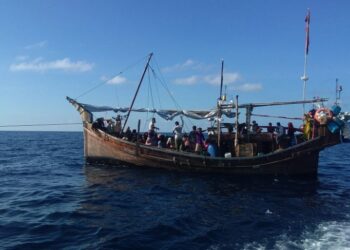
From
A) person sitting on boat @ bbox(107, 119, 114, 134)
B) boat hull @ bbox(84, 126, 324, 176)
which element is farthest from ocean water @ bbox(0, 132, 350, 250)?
person sitting on boat @ bbox(107, 119, 114, 134)

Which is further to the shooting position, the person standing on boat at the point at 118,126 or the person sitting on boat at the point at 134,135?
the person standing on boat at the point at 118,126

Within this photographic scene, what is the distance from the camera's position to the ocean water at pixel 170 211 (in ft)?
33.4

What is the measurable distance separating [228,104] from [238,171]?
4080mm

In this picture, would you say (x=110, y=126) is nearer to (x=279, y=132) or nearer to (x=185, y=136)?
(x=185, y=136)

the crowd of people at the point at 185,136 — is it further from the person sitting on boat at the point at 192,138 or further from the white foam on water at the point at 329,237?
the white foam on water at the point at 329,237

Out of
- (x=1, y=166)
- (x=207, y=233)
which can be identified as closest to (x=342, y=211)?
(x=207, y=233)

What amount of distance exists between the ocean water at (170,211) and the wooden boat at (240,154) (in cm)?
66

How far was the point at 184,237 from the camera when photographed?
10.5m

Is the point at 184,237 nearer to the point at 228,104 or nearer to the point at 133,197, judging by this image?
the point at 133,197

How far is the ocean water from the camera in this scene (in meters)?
10.2

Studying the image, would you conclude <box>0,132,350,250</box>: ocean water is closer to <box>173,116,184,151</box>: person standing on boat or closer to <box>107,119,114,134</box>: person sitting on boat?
<box>173,116,184,151</box>: person standing on boat

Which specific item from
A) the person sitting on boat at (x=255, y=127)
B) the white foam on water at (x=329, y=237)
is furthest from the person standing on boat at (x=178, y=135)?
the white foam on water at (x=329, y=237)

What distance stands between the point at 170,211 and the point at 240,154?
876cm

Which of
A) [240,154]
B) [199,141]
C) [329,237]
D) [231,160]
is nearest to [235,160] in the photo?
[231,160]
